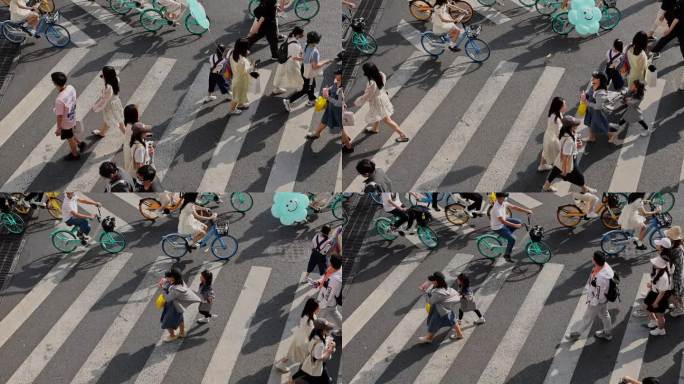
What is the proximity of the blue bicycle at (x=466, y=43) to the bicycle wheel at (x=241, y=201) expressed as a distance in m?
5.63

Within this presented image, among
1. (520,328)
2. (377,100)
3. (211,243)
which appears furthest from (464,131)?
(211,243)

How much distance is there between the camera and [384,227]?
22.8m

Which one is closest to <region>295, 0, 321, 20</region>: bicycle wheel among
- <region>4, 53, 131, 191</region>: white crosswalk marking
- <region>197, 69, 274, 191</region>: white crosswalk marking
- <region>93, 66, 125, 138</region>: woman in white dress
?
<region>197, 69, 274, 191</region>: white crosswalk marking

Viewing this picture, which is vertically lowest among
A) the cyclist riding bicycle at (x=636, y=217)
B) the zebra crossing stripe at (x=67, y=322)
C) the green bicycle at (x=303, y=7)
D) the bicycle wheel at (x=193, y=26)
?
the zebra crossing stripe at (x=67, y=322)

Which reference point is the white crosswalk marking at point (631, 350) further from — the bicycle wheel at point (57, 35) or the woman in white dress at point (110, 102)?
the bicycle wheel at point (57, 35)

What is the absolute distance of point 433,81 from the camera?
83.7 feet

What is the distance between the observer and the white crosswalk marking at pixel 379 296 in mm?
21453

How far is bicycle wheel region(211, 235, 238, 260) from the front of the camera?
884 inches

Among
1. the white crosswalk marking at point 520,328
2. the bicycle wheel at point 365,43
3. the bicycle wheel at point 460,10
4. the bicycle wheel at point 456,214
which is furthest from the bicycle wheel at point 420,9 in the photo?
the white crosswalk marking at point 520,328

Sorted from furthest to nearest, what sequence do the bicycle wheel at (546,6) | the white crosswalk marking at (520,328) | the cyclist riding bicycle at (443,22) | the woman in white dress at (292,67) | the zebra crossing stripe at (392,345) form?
the bicycle wheel at (546,6), the cyclist riding bicycle at (443,22), the woman in white dress at (292,67), the zebra crossing stripe at (392,345), the white crosswalk marking at (520,328)

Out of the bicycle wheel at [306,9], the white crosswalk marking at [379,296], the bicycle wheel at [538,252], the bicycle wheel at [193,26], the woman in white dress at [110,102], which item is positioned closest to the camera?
the white crosswalk marking at [379,296]

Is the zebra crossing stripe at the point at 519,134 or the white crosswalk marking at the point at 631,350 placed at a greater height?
the zebra crossing stripe at the point at 519,134

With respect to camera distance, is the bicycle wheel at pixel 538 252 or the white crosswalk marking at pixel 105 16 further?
the white crosswalk marking at pixel 105 16

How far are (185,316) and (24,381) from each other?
307 cm
